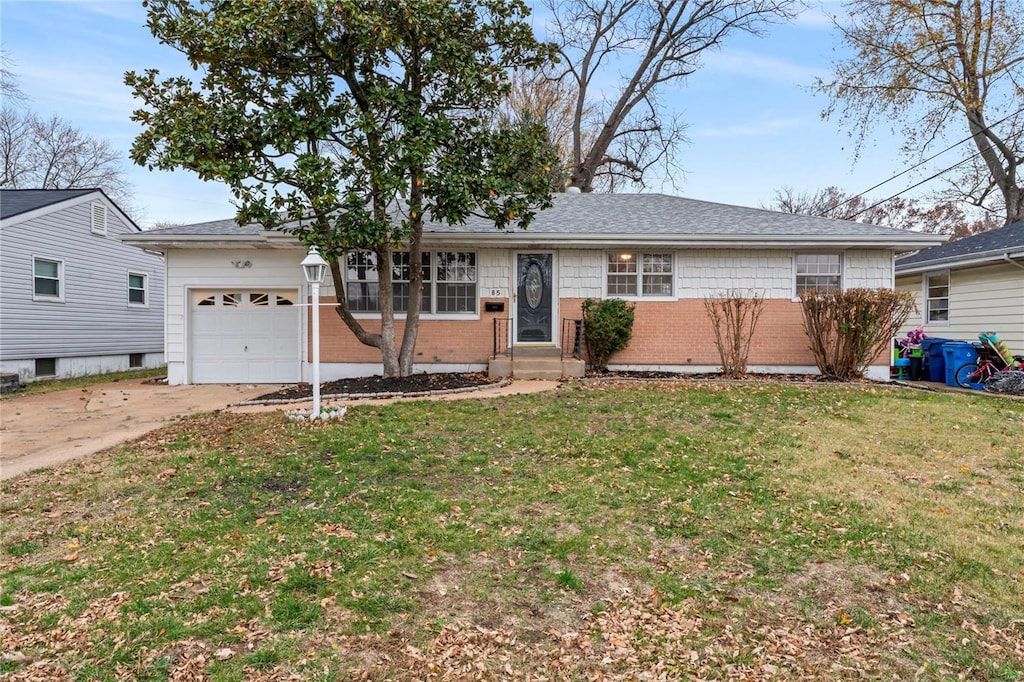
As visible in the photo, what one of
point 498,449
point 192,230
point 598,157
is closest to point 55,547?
point 498,449

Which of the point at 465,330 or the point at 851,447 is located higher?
the point at 465,330

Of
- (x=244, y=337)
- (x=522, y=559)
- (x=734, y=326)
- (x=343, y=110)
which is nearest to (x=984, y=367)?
(x=734, y=326)

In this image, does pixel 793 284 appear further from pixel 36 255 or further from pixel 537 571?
pixel 36 255

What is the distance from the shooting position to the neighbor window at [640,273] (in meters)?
11.0

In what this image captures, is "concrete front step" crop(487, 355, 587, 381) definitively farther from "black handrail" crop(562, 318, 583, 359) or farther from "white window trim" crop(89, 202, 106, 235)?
"white window trim" crop(89, 202, 106, 235)

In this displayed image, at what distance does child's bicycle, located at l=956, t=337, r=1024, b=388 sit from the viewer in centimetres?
986

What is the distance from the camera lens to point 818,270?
10906mm

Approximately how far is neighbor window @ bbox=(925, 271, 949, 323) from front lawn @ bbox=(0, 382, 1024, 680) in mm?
9296

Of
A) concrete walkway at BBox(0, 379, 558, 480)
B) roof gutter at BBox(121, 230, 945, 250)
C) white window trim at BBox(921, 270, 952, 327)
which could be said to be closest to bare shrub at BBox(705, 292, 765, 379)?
roof gutter at BBox(121, 230, 945, 250)

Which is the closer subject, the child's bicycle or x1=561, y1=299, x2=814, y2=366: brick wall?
the child's bicycle

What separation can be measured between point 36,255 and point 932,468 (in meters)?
17.5

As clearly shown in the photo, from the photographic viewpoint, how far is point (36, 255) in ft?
41.7

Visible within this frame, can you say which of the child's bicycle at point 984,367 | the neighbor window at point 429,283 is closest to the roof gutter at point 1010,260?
the child's bicycle at point 984,367

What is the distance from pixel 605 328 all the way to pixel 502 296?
7.27 ft
